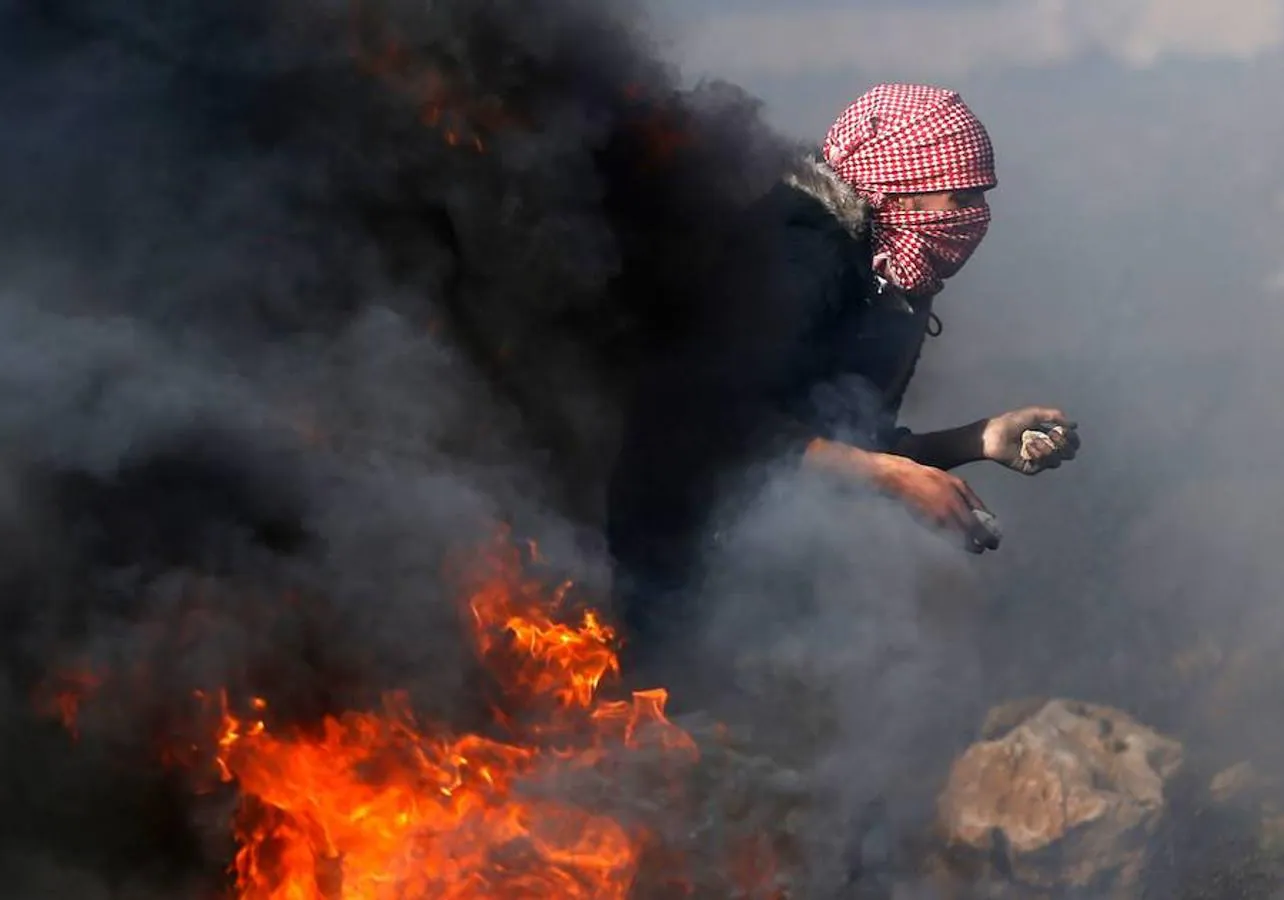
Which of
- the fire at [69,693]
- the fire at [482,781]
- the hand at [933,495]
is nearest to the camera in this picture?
the fire at [69,693]

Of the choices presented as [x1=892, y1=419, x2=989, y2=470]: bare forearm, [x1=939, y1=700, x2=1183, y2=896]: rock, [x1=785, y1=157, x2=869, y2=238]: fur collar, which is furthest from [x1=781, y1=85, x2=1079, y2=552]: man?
[x1=939, y1=700, x2=1183, y2=896]: rock

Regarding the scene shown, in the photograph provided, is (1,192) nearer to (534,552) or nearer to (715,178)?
(534,552)

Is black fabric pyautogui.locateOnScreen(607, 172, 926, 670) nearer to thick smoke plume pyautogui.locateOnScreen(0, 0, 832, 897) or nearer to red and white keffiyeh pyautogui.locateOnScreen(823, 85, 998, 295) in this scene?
thick smoke plume pyautogui.locateOnScreen(0, 0, 832, 897)

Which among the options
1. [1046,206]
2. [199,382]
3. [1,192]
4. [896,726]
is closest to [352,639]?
[199,382]

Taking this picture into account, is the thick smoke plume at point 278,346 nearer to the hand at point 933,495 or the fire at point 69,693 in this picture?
the fire at point 69,693

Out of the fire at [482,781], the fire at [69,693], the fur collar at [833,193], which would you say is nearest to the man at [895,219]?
the fur collar at [833,193]

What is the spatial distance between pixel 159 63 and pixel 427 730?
7.25 feet

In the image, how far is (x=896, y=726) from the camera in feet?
15.1

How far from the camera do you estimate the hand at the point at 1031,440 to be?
5.20 metres

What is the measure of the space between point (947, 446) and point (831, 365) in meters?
0.85

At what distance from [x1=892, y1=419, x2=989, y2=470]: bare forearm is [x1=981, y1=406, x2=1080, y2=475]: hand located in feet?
0.14

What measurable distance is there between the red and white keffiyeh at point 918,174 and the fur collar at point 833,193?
0.09 meters

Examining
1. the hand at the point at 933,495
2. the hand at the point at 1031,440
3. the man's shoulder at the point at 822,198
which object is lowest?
the hand at the point at 933,495

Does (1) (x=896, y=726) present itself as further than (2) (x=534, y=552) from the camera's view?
Yes
